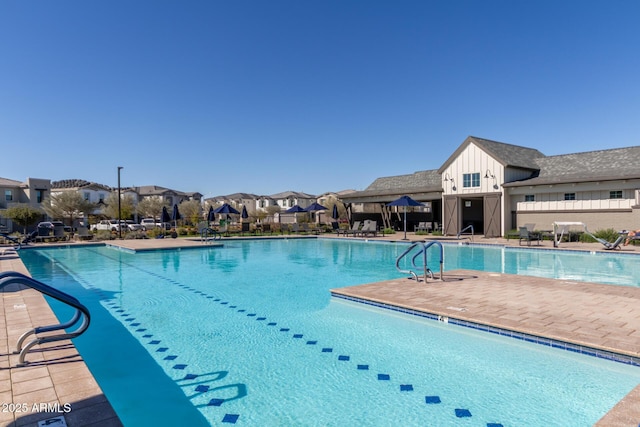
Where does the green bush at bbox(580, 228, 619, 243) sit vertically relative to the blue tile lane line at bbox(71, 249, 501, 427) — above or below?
above

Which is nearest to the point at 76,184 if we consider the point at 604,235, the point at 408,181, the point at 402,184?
the point at 402,184


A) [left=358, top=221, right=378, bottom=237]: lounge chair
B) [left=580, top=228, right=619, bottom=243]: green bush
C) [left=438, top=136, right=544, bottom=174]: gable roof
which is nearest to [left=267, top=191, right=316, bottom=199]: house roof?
[left=358, top=221, right=378, bottom=237]: lounge chair

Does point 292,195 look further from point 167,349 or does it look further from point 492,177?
point 167,349

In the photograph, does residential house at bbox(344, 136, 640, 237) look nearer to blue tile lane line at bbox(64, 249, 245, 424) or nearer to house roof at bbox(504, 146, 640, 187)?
house roof at bbox(504, 146, 640, 187)

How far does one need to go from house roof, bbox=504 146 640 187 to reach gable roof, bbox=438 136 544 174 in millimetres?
935

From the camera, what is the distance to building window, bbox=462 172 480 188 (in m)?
23.2

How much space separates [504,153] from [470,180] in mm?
2644

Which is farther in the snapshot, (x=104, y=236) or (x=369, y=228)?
(x=104, y=236)

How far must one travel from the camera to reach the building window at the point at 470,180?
23.2 meters

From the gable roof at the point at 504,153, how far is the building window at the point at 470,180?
145 centimetres

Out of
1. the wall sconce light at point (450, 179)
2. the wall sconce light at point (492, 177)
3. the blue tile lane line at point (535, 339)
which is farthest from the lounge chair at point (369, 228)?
the blue tile lane line at point (535, 339)

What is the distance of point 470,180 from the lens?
77.3 ft

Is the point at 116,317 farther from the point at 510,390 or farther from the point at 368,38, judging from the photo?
the point at 368,38

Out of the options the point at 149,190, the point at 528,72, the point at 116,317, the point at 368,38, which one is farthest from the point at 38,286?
the point at 149,190
